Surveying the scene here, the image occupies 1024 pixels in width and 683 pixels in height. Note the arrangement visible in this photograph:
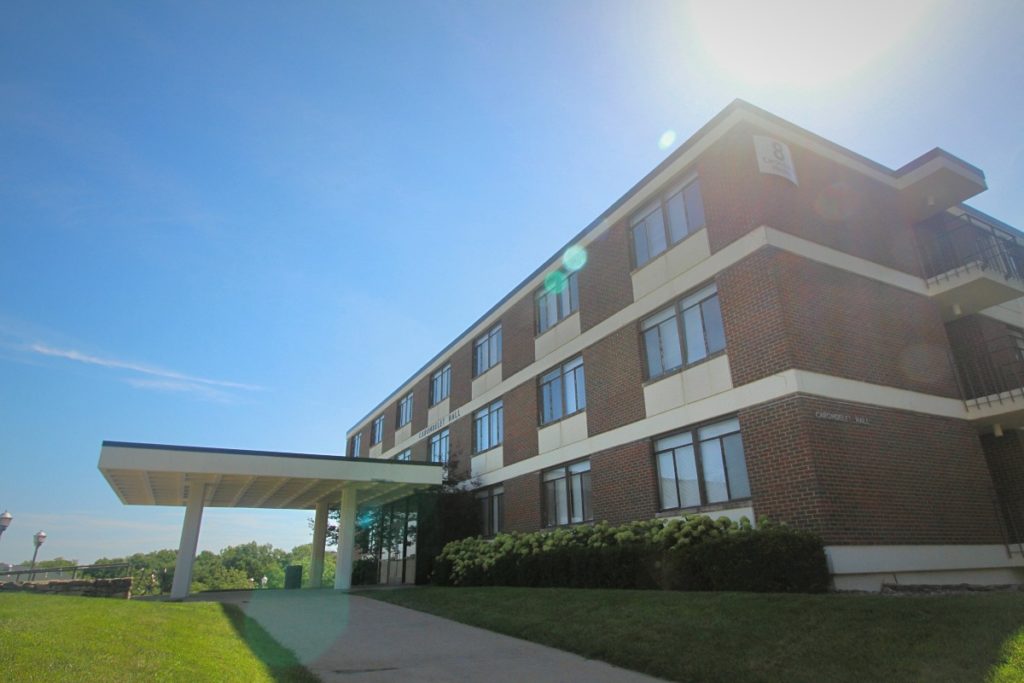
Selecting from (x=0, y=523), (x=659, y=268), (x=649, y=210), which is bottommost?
(x=0, y=523)

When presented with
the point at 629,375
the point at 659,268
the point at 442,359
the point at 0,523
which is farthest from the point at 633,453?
the point at 0,523

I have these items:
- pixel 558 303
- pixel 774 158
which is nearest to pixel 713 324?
pixel 774 158

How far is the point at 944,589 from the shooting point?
408 inches

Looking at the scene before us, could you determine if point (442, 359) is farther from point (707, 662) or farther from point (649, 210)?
point (707, 662)

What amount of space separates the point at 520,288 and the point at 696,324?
9.38 metres

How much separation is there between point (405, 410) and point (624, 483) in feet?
66.3

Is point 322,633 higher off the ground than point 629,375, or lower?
lower

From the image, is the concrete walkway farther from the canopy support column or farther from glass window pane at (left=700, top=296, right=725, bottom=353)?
glass window pane at (left=700, top=296, right=725, bottom=353)

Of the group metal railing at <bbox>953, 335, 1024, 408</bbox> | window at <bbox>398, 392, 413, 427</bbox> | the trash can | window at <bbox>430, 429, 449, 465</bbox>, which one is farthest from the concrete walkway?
window at <bbox>398, 392, 413, 427</bbox>

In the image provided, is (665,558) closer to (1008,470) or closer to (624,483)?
(624,483)

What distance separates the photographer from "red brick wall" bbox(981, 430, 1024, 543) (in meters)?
14.5

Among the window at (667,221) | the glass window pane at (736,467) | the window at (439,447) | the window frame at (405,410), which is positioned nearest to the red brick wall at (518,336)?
the window at (667,221)

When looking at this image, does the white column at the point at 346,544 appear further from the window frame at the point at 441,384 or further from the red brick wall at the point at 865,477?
the red brick wall at the point at 865,477

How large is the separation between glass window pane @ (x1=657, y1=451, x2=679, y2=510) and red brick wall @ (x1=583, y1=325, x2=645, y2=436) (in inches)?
48.7
